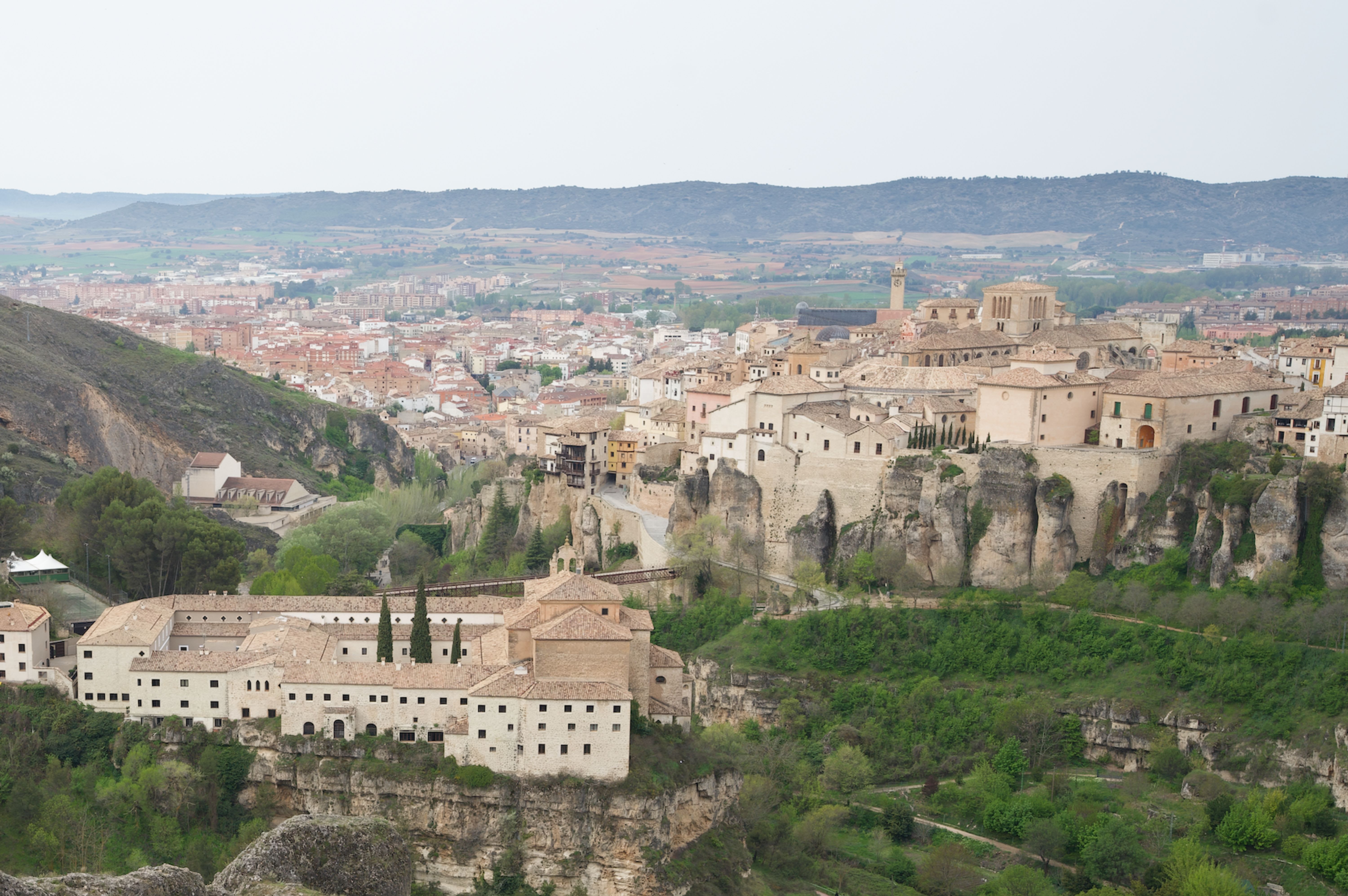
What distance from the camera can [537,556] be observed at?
5825 cm

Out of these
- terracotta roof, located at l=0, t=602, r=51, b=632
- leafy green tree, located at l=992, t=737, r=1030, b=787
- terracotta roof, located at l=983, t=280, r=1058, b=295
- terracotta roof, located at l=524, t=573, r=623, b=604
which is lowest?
leafy green tree, located at l=992, t=737, r=1030, b=787

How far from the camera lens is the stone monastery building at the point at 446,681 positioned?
3669 cm

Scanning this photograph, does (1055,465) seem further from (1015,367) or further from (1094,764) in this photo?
(1094,764)

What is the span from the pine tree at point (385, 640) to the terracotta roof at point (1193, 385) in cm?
2442

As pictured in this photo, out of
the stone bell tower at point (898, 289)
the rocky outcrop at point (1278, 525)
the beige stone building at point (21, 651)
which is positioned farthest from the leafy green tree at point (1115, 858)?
the stone bell tower at point (898, 289)

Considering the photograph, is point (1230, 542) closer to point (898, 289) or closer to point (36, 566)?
point (36, 566)

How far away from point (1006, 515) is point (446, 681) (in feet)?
68.4

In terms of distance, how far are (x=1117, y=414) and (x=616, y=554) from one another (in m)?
18.3

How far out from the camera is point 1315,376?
61938 millimetres

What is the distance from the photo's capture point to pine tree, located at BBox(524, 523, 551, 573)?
57.9 metres

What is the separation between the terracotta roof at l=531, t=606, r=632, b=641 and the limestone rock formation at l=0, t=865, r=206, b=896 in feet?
51.1

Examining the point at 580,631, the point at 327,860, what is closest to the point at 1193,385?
the point at 580,631

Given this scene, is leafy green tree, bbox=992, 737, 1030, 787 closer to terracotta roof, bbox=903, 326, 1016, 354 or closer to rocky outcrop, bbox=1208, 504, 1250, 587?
rocky outcrop, bbox=1208, 504, 1250, 587

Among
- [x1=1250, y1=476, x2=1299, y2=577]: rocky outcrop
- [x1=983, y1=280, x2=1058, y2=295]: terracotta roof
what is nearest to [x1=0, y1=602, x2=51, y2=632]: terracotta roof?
[x1=1250, y1=476, x2=1299, y2=577]: rocky outcrop
